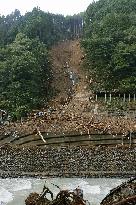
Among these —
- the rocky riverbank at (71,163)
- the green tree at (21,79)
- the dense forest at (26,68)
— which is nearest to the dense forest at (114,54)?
the dense forest at (26,68)

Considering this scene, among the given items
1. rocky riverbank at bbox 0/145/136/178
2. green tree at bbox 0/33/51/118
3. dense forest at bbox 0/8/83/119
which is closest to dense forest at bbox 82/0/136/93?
dense forest at bbox 0/8/83/119

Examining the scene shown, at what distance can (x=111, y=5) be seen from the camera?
52469mm

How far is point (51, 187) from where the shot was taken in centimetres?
2112

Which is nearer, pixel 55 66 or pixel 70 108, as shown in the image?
pixel 70 108

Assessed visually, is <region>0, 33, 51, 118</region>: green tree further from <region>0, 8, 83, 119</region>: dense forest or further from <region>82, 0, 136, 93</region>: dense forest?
<region>82, 0, 136, 93</region>: dense forest

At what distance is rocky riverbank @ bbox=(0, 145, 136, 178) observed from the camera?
2256 centimetres

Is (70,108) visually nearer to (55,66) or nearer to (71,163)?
(71,163)

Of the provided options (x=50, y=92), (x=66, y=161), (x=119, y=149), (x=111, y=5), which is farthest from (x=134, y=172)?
(x=111, y=5)

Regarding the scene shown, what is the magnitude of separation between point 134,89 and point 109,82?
122 inches

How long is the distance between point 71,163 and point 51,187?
6.76ft

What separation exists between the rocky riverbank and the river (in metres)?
0.37

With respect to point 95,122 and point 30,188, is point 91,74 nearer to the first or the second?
point 95,122

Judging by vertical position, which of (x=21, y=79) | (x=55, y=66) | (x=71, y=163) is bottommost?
(x=71, y=163)

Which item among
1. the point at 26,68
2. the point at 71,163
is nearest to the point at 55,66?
the point at 26,68
